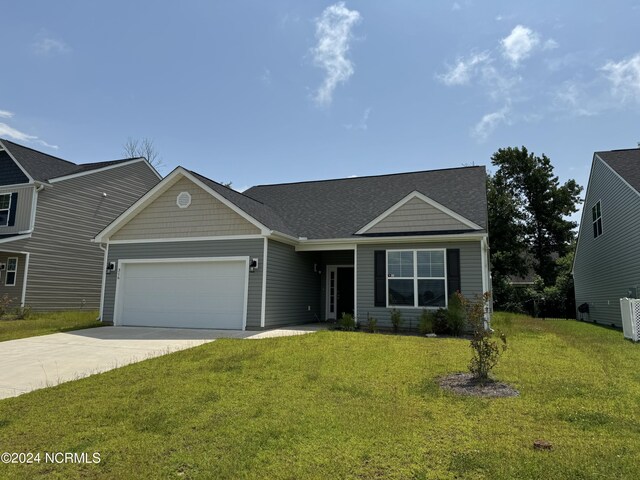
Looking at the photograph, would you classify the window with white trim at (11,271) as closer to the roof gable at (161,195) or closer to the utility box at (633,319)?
the roof gable at (161,195)

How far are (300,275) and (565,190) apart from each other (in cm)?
2709

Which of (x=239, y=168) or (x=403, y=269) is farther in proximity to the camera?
(x=239, y=168)

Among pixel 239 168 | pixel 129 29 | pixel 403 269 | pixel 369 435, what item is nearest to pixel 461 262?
pixel 403 269

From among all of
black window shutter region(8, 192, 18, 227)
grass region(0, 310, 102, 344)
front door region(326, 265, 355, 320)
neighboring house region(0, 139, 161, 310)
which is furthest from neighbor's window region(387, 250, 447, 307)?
black window shutter region(8, 192, 18, 227)

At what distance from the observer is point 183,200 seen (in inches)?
525

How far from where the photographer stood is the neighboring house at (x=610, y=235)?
13.5 m

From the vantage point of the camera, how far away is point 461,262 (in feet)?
38.2

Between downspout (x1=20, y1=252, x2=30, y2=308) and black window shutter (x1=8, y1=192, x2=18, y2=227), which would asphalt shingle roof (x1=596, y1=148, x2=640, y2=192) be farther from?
black window shutter (x1=8, y1=192, x2=18, y2=227)

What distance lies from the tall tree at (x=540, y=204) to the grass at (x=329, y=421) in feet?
89.5

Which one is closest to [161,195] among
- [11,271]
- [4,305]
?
[4,305]

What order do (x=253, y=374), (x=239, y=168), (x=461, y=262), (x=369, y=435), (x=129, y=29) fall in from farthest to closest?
(x=239, y=168) < (x=129, y=29) < (x=461, y=262) < (x=253, y=374) < (x=369, y=435)

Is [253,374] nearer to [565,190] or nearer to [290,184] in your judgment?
[290,184]

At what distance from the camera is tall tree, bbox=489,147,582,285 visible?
3181cm

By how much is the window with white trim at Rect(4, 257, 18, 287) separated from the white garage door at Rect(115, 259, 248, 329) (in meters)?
6.72
